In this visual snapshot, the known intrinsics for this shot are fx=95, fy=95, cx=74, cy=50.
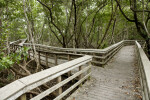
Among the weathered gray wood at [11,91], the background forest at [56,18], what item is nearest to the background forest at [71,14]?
the background forest at [56,18]

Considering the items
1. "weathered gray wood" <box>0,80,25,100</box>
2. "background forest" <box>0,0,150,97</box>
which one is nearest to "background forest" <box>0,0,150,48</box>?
"background forest" <box>0,0,150,97</box>

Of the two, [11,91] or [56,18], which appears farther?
[56,18]

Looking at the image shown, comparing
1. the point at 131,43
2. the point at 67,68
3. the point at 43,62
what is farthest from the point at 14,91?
the point at 131,43

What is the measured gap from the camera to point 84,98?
9.84ft

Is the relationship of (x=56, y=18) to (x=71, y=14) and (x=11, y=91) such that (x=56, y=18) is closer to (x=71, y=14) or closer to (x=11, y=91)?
(x=71, y=14)

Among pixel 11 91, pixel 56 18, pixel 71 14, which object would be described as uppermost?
pixel 56 18

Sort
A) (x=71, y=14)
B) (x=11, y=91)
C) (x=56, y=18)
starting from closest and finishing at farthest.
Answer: (x=11, y=91) < (x=71, y=14) < (x=56, y=18)

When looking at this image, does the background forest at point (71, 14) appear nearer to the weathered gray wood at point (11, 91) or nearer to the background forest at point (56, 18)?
the background forest at point (56, 18)

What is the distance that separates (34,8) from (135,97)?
12.4m

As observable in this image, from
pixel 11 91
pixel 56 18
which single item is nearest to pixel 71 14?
pixel 56 18

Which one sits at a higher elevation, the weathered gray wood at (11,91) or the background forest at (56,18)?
the background forest at (56,18)

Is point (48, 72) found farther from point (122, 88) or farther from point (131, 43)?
point (131, 43)

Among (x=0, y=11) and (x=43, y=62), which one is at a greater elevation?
(x=0, y=11)

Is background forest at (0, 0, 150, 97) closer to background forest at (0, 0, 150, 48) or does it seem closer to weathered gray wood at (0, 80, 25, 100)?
background forest at (0, 0, 150, 48)
